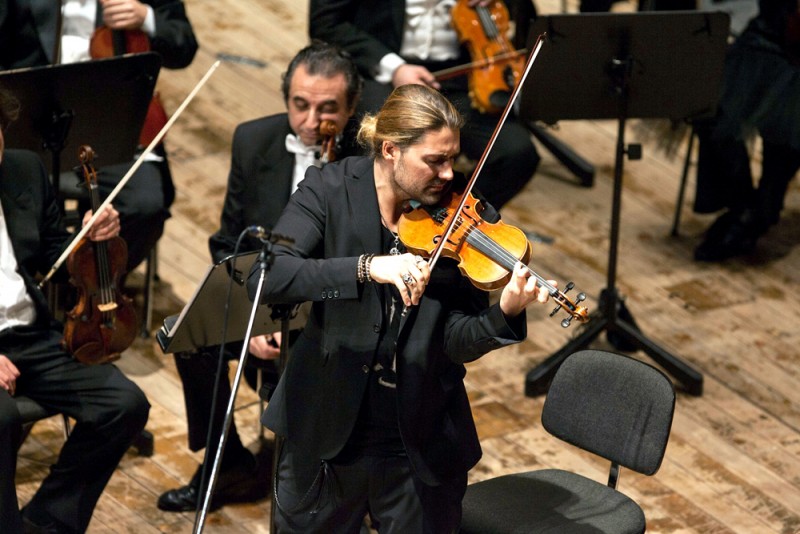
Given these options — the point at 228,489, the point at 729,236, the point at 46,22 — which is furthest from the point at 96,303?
the point at 729,236

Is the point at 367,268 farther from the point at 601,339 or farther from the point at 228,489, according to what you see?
the point at 601,339

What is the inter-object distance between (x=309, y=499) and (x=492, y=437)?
136 centimetres

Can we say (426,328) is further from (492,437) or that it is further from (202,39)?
(202,39)

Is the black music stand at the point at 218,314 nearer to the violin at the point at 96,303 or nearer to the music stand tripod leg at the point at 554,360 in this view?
the violin at the point at 96,303

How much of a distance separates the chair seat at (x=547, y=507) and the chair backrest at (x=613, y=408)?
0.34ft

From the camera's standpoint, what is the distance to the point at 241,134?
151 inches

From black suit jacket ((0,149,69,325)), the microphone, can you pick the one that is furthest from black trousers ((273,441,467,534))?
black suit jacket ((0,149,69,325))

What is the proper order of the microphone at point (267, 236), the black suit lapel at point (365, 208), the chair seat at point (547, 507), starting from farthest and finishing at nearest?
the chair seat at point (547, 507)
the black suit lapel at point (365, 208)
the microphone at point (267, 236)

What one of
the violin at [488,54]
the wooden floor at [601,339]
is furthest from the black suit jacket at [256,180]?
the violin at [488,54]

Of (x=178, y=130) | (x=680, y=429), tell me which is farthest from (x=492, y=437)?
(x=178, y=130)

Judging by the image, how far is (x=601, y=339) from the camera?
15.9 feet

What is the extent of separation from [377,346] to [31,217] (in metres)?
1.32

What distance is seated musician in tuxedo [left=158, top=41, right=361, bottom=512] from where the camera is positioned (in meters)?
3.69

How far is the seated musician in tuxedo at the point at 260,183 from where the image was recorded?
12.1ft
